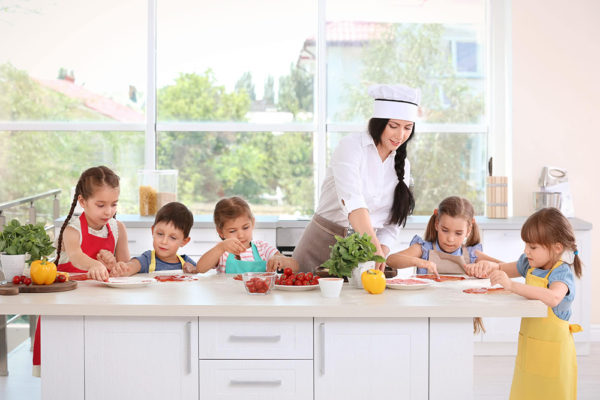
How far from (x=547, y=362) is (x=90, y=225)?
1.86 metres

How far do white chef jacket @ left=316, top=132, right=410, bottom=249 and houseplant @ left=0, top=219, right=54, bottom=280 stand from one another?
1.15 meters

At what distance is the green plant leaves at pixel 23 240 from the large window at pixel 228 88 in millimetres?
2673

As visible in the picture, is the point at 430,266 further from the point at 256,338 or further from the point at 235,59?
the point at 235,59

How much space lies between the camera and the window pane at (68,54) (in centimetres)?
531

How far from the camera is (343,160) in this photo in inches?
118

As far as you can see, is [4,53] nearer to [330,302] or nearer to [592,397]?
[330,302]

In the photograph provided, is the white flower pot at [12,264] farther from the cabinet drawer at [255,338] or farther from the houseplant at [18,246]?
the cabinet drawer at [255,338]

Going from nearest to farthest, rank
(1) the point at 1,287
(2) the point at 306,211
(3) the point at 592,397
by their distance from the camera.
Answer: (1) the point at 1,287, (3) the point at 592,397, (2) the point at 306,211

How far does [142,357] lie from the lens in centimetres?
238

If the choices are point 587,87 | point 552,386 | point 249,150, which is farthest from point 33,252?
point 587,87

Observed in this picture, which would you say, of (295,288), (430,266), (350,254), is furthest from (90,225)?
(430,266)

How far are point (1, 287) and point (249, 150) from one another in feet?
9.87

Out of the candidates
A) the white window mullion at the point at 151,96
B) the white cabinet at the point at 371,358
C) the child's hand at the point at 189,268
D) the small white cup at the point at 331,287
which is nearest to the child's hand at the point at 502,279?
the white cabinet at the point at 371,358

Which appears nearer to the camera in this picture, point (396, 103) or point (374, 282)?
point (374, 282)
